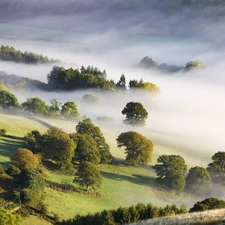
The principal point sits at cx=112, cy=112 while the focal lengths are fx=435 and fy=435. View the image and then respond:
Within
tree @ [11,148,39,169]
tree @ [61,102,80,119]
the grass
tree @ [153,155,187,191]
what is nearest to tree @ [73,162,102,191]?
tree @ [11,148,39,169]

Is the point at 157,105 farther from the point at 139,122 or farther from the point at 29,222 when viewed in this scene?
the point at 29,222

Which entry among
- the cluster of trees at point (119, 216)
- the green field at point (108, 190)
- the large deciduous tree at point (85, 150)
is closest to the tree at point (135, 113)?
the green field at point (108, 190)

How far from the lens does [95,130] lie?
10344 centimetres

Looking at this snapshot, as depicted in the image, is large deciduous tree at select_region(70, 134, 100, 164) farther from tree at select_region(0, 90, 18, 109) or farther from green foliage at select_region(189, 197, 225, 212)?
tree at select_region(0, 90, 18, 109)

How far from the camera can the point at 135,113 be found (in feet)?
452

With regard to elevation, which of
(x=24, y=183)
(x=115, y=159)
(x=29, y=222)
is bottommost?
(x=29, y=222)

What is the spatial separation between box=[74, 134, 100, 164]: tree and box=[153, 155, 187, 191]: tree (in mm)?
13548

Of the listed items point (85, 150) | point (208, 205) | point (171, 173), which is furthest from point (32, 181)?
point (171, 173)

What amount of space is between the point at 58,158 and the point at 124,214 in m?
32.2

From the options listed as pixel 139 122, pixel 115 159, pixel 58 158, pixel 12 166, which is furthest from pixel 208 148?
pixel 12 166

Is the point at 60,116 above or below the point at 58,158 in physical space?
above

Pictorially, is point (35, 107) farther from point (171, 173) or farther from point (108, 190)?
point (108, 190)

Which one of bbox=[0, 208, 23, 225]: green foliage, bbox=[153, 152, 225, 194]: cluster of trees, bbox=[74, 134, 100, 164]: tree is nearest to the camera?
bbox=[0, 208, 23, 225]: green foliage

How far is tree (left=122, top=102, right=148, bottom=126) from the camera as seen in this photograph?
449ft
